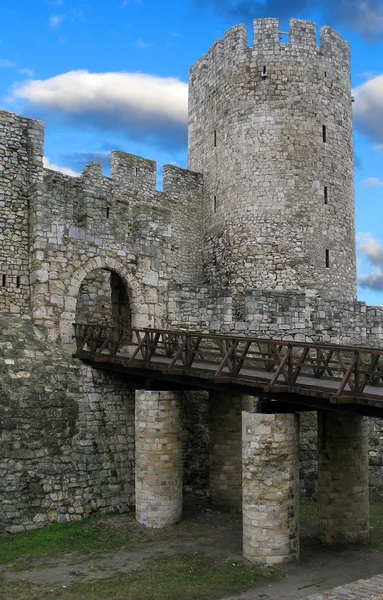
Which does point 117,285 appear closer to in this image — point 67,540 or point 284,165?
point 284,165

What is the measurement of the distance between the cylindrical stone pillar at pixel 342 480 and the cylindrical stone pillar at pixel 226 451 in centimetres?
242

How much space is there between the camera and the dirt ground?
922 centimetres

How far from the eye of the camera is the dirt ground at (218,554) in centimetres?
922

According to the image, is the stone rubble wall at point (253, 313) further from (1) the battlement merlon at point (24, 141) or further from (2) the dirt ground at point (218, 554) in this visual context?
(2) the dirt ground at point (218, 554)

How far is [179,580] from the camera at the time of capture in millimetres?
9289

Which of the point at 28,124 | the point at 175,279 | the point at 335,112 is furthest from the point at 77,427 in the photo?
the point at 335,112

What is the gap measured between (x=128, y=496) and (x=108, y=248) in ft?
18.3

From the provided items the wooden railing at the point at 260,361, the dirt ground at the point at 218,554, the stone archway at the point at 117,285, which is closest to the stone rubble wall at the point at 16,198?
the stone archway at the point at 117,285

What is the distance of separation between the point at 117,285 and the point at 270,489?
→ 833 cm

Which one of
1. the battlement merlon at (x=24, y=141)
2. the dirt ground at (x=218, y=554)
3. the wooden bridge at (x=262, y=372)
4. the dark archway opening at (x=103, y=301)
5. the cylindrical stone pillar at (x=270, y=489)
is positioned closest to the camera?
the wooden bridge at (x=262, y=372)

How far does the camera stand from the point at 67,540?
11039 millimetres

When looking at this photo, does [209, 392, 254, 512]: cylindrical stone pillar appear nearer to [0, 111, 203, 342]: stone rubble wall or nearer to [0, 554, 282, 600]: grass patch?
[0, 111, 203, 342]: stone rubble wall

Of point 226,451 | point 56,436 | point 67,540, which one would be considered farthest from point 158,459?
point 226,451

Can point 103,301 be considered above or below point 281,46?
below
